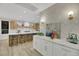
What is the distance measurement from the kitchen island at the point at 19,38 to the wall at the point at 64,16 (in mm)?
645

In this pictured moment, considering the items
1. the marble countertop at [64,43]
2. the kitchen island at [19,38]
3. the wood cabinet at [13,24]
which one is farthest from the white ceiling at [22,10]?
the marble countertop at [64,43]

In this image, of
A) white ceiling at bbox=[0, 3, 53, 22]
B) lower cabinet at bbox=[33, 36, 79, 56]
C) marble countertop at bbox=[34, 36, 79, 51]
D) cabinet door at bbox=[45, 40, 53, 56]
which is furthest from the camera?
cabinet door at bbox=[45, 40, 53, 56]

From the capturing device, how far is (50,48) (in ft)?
9.23

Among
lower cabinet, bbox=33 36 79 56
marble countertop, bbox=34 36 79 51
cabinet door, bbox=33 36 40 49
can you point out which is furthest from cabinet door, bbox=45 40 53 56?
cabinet door, bbox=33 36 40 49

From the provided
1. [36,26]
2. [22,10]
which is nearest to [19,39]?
[36,26]

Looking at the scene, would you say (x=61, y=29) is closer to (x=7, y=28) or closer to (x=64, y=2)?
(x=64, y=2)

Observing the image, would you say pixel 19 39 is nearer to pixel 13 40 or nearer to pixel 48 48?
pixel 13 40

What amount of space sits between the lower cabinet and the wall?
313 mm

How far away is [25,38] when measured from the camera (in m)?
2.90

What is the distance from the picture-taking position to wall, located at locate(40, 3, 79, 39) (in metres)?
2.46

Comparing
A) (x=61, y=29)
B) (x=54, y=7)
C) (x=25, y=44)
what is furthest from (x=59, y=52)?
(x=54, y=7)

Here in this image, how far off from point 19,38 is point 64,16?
4.47ft

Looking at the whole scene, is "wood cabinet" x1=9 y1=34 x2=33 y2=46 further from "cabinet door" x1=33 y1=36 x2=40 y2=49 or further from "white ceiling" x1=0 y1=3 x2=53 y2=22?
"white ceiling" x1=0 y1=3 x2=53 y2=22

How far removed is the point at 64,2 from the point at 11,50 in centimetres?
184
